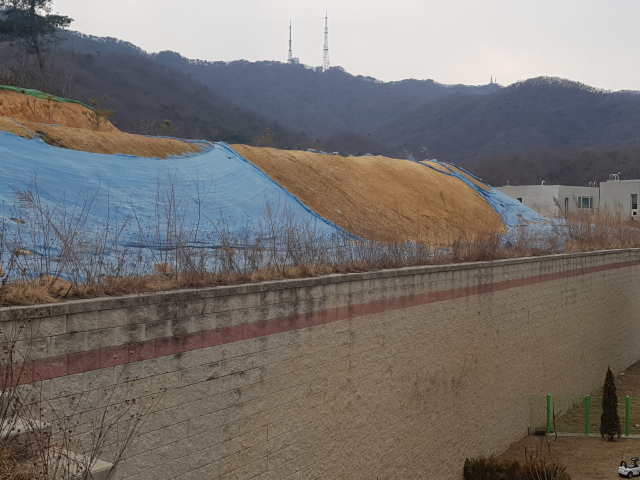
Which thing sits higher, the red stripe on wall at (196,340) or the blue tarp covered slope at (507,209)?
the blue tarp covered slope at (507,209)

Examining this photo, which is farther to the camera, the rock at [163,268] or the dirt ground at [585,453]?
the dirt ground at [585,453]

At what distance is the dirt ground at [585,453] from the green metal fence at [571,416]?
1.26 ft

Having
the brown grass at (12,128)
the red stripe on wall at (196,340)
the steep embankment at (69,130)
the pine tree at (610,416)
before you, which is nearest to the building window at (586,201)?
the pine tree at (610,416)

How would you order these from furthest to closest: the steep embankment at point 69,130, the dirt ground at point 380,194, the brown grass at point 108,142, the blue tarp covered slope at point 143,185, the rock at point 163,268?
the dirt ground at point 380,194 → the brown grass at point 108,142 → the steep embankment at point 69,130 → the blue tarp covered slope at point 143,185 → the rock at point 163,268

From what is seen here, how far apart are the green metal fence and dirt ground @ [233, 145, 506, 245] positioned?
4229 millimetres

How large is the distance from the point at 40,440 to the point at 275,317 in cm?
339

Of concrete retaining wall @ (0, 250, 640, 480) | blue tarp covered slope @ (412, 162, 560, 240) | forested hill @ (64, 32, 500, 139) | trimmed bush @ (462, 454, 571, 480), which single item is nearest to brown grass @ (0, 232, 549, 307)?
concrete retaining wall @ (0, 250, 640, 480)

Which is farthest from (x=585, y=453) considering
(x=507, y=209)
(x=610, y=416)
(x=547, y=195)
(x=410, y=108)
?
(x=410, y=108)

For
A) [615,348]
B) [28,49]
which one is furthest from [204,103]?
[615,348]

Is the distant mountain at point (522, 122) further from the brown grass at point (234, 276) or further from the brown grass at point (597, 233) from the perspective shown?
the brown grass at point (234, 276)

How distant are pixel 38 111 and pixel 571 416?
53.5 ft

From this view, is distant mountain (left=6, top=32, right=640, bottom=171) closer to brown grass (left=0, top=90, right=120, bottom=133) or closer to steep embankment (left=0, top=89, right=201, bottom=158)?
brown grass (left=0, top=90, right=120, bottom=133)

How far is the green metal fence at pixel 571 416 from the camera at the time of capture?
540 inches

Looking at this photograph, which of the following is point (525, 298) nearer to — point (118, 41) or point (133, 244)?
point (133, 244)
